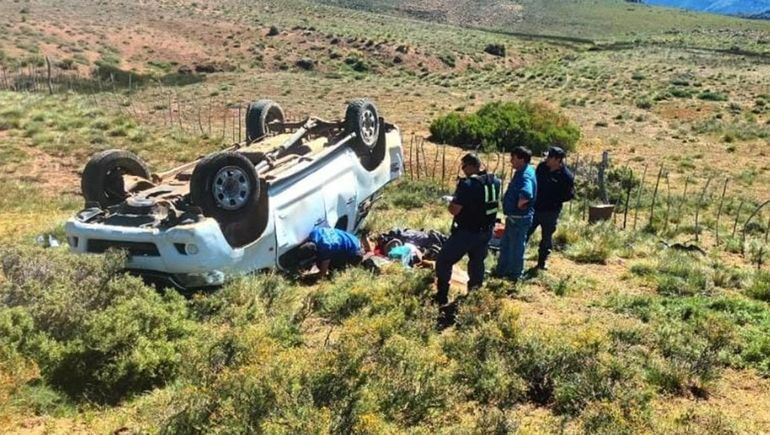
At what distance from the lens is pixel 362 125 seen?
376 inches

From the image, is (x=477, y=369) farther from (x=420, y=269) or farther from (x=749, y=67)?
(x=749, y=67)

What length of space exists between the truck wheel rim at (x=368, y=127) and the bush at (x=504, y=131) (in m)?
12.4

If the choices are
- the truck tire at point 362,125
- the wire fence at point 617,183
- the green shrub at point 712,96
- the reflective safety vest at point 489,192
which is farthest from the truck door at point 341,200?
the green shrub at point 712,96

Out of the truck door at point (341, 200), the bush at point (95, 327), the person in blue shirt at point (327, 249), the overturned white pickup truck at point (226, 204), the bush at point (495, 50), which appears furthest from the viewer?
the bush at point (495, 50)

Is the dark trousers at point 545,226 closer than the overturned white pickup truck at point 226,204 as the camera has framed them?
No

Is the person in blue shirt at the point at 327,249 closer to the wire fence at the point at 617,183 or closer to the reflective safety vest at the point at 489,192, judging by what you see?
the reflective safety vest at the point at 489,192

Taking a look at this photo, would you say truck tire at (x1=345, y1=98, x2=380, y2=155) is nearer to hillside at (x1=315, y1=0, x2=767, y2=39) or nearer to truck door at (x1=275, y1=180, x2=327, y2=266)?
truck door at (x1=275, y1=180, x2=327, y2=266)

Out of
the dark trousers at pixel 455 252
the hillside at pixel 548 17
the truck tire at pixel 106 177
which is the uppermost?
the hillside at pixel 548 17

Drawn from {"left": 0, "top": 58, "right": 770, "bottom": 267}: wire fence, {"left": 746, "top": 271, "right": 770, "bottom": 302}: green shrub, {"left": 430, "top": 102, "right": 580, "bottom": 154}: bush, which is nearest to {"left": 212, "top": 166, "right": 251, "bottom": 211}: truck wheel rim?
{"left": 746, "top": 271, "right": 770, "bottom": 302}: green shrub

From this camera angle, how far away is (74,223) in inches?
279

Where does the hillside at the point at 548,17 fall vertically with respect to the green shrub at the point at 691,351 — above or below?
above

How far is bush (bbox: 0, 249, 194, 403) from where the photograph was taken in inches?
209

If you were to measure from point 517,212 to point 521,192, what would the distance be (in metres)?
0.30

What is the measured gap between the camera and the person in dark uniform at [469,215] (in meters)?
7.05
